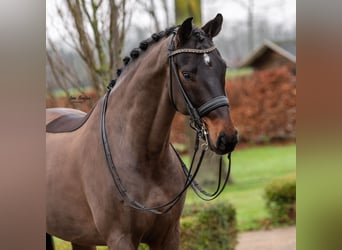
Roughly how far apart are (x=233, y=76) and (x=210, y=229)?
5.21 meters

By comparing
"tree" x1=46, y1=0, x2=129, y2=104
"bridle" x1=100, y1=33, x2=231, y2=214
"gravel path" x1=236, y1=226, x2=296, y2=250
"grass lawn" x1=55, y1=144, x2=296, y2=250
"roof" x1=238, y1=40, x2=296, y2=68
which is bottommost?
"gravel path" x1=236, y1=226, x2=296, y2=250

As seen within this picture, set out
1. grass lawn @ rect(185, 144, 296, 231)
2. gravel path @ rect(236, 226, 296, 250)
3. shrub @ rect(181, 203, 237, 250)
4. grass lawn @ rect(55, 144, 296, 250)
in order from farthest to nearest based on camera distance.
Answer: grass lawn @ rect(185, 144, 296, 231) → grass lawn @ rect(55, 144, 296, 250) → gravel path @ rect(236, 226, 296, 250) → shrub @ rect(181, 203, 237, 250)

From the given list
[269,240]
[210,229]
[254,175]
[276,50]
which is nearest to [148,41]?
[210,229]

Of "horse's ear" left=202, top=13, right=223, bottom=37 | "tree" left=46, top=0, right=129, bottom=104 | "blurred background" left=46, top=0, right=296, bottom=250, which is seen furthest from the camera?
"blurred background" left=46, top=0, right=296, bottom=250

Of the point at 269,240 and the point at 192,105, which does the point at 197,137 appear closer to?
the point at 192,105

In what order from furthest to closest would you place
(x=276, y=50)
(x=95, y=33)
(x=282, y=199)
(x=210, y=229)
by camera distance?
(x=276, y=50) < (x=282, y=199) < (x=210, y=229) < (x=95, y=33)

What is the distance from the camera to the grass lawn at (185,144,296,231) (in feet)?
25.3

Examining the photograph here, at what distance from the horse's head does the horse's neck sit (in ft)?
0.33

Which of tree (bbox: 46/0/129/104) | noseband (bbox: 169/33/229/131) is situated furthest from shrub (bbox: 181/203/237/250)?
noseband (bbox: 169/33/229/131)

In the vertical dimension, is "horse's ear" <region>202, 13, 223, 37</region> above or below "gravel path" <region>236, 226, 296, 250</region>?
above

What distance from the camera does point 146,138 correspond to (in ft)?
7.93

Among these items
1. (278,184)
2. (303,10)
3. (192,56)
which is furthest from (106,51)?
(278,184)

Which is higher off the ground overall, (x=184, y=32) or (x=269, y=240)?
(x=184, y=32)

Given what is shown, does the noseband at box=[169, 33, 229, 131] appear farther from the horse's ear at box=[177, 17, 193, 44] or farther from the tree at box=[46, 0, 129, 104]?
the tree at box=[46, 0, 129, 104]
